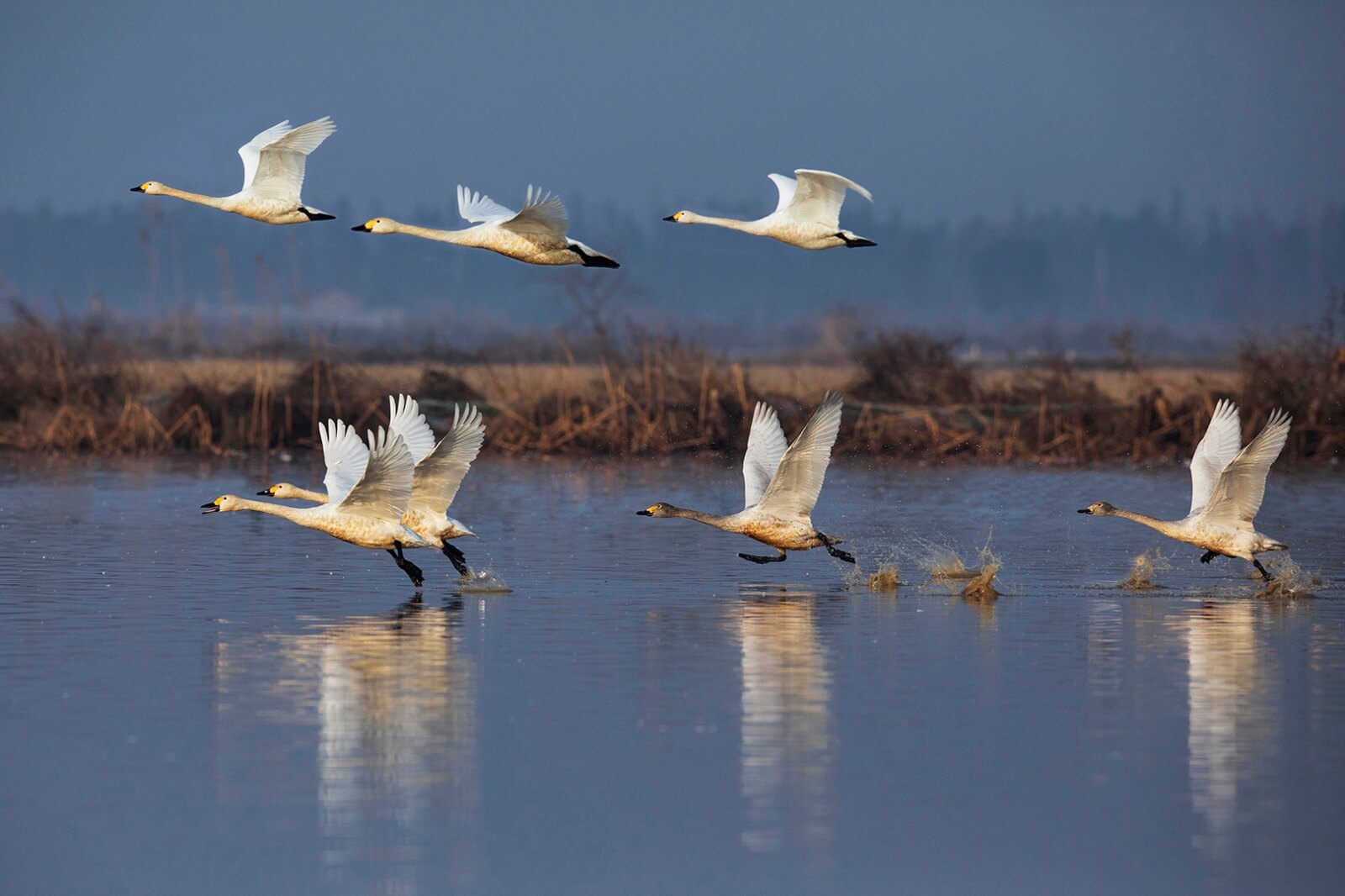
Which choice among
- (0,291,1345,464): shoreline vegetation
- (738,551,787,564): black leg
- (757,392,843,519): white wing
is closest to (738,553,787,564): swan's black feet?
(738,551,787,564): black leg

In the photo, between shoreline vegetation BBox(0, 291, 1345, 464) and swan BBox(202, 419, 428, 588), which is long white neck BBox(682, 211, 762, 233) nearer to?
swan BBox(202, 419, 428, 588)

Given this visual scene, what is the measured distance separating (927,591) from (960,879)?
9.10m

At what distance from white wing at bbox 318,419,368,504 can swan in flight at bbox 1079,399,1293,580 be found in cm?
620

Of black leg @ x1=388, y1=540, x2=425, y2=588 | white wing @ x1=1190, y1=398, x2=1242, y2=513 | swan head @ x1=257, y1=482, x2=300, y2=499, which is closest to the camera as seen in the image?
black leg @ x1=388, y1=540, x2=425, y2=588

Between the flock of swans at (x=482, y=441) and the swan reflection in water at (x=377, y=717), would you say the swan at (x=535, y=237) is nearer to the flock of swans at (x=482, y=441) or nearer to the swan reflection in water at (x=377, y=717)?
the flock of swans at (x=482, y=441)

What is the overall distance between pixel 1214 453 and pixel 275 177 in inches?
311

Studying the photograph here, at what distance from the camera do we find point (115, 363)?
3384 centimetres

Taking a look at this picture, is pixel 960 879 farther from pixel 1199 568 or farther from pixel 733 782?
pixel 1199 568

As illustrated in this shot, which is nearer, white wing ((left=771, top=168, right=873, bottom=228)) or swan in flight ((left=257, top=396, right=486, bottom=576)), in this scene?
swan in flight ((left=257, top=396, right=486, bottom=576))

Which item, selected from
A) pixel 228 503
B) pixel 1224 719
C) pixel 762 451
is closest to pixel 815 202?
pixel 762 451

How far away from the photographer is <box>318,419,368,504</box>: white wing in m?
16.7

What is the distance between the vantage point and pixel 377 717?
11.6m

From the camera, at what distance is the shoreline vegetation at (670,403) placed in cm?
3206

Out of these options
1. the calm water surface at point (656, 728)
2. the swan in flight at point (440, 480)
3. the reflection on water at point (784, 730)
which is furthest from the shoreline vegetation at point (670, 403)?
the reflection on water at point (784, 730)
